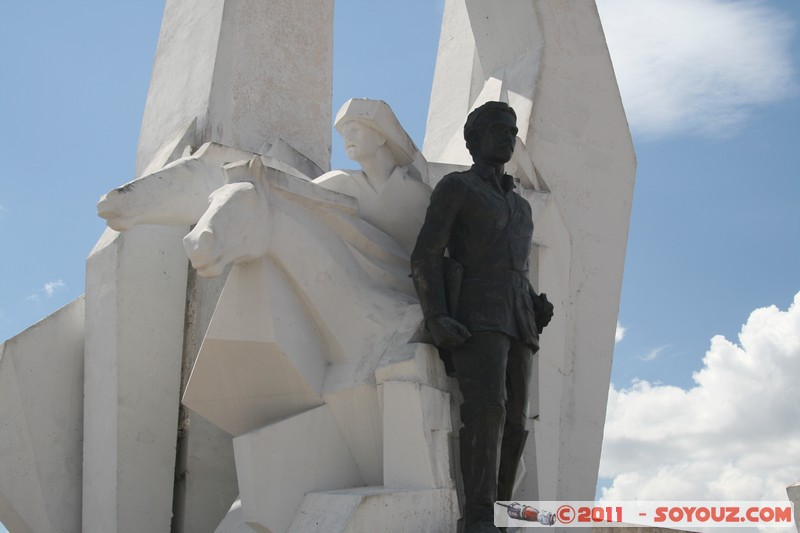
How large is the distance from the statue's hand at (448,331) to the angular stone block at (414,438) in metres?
0.22

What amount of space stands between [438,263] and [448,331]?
0.36 metres

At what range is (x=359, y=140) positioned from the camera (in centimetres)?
599

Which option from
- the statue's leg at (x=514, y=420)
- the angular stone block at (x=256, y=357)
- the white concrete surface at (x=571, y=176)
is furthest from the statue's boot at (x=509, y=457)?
the white concrete surface at (x=571, y=176)

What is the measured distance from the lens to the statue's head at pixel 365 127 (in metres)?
5.96

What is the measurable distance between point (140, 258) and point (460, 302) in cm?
213

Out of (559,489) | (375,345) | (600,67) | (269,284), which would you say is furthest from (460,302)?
(600,67)

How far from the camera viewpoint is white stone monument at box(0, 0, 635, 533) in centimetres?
522

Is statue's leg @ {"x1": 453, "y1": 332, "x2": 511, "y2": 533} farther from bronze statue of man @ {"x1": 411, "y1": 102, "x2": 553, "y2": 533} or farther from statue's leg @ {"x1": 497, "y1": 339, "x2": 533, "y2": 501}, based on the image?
statue's leg @ {"x1": 497, "y1": 339, "x2": 533, "y2": 501}

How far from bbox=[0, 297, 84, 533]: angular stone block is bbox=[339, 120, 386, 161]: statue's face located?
2.03m

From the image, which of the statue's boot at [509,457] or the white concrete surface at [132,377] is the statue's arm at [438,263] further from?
the white concrete surface at [132,377]

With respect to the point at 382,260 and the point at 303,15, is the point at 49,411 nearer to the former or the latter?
the point at 382,260

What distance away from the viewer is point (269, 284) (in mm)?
5344

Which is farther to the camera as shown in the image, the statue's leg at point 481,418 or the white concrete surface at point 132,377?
the white concrete surface at point 132,377

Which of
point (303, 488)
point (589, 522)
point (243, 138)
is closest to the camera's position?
point (303, 488)
